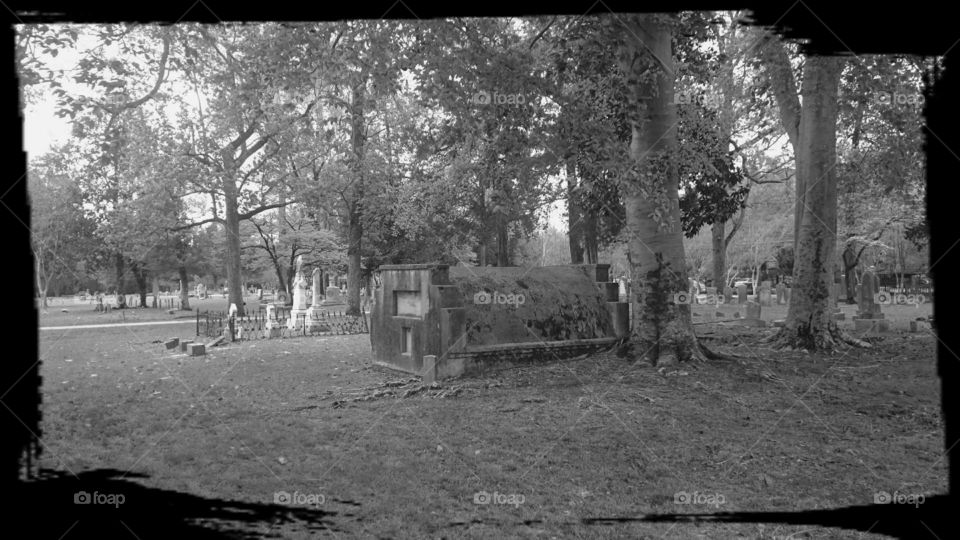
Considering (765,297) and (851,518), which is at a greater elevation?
(765,297)

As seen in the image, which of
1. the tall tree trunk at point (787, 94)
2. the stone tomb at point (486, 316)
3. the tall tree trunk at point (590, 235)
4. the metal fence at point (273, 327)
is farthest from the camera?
the tall tree trunk at point (590, 235)

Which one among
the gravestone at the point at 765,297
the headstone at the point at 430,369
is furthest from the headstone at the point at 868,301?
the headstone at the point at 430,369

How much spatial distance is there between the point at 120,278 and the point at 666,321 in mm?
44315

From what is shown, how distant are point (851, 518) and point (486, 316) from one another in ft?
25.1

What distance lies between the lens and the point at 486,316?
11.5 meters

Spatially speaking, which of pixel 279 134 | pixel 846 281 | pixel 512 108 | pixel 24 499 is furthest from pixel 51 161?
pixel 846 281

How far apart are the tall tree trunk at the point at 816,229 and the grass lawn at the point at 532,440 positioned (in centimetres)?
131

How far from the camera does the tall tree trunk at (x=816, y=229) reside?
43.5 feet

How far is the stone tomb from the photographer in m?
11.0

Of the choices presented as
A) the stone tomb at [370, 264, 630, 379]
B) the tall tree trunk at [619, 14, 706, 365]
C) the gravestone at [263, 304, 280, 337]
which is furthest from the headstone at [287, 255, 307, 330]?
the tall tree trunk at [619, 14, 706, 365]

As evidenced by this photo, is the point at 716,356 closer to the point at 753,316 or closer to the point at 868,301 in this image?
the point at 753,316

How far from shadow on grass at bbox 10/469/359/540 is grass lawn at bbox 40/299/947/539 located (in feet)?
0.54

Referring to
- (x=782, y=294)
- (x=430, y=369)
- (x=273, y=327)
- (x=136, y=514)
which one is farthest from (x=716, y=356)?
(x=782, y=294)

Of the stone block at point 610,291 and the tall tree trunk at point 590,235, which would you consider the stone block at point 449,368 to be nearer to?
the stone block at point 610,291
